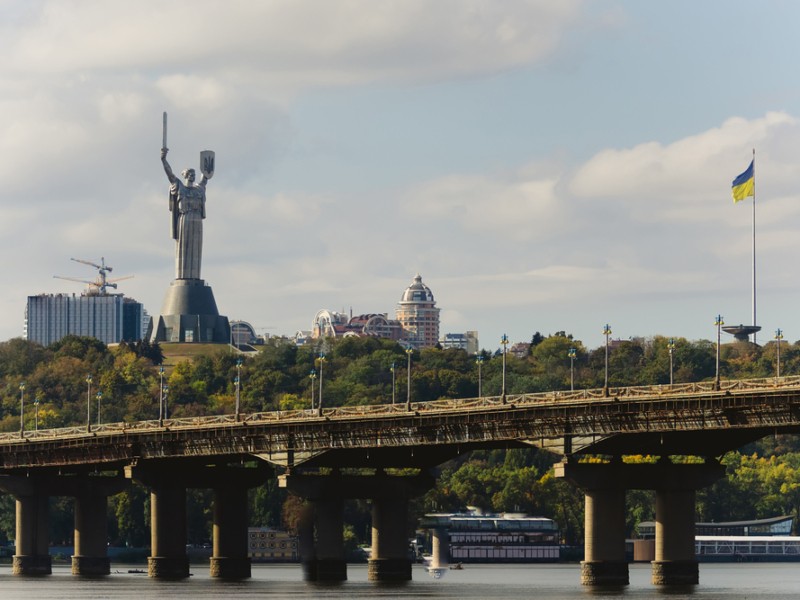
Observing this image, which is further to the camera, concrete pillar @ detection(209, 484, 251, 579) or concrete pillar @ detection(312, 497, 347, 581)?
concrete pillar @ detection(209, 484, 251, 579)

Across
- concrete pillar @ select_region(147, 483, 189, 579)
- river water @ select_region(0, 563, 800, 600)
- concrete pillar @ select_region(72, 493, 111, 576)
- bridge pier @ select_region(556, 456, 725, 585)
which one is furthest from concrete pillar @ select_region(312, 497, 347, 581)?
concrete pillar @ select_region(72, 493, 111, 576)

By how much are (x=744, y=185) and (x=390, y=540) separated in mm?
41168

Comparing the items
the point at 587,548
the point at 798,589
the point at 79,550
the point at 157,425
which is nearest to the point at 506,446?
the point at 587,548

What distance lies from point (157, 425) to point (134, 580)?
1375 centimetres

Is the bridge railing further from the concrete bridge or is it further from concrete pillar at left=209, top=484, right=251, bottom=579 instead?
concrete pillar at left=209, top=484, right=251, bottom=579

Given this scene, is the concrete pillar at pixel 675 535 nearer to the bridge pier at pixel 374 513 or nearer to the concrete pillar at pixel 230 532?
the bridge pier at pixel 374 513

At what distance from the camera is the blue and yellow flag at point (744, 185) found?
565 feet

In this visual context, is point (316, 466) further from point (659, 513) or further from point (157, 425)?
point (659, 513)

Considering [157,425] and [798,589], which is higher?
[157,425]

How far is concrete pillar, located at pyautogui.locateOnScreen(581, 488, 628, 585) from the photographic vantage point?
151 meters

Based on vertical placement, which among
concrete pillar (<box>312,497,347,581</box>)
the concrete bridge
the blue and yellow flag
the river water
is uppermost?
the blue and yellow flag

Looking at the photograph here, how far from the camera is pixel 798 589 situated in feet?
548

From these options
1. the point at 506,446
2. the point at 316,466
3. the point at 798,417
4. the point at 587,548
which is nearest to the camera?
the point at 798,417

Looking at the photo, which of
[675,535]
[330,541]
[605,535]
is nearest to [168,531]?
[330,541]
